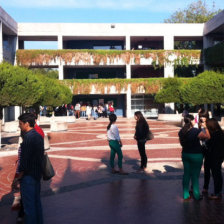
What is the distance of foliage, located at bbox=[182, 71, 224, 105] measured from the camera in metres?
25.2

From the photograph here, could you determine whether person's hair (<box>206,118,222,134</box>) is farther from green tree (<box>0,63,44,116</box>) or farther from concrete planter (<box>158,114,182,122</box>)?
concrete planter (<box>158,114,182,122</box>)

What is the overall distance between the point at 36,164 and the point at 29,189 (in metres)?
0.33

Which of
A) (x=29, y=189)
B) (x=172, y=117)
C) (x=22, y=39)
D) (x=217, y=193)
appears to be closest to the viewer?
(x=29, y=189)

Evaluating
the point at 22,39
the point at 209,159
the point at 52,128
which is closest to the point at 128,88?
the point at 22,39

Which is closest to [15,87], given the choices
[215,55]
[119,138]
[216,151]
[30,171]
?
[119,138]

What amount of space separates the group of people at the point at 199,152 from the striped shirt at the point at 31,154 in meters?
2.83

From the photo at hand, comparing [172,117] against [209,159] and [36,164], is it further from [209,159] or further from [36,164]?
[36,164]

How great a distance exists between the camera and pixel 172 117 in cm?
3141

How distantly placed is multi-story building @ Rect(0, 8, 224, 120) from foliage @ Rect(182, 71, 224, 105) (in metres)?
11.1

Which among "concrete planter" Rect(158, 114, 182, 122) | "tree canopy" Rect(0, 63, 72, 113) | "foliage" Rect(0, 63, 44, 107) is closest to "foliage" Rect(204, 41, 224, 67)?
"concrete planter" Rect(158, 114, 182, 122)

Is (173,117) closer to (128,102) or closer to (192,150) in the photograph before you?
(128,102)

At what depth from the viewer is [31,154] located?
430 centimetres

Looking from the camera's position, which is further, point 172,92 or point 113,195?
point 172,92

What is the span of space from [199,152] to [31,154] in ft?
10.4
